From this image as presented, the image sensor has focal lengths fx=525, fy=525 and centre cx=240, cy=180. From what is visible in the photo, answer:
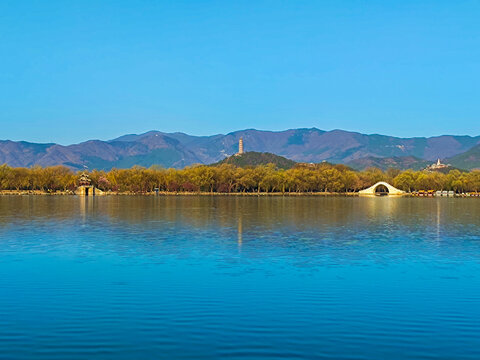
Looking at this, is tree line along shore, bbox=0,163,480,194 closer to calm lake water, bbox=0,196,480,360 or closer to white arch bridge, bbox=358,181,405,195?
white arch bridge, bbox=358,181,405,195

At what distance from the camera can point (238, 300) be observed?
51.8 ft

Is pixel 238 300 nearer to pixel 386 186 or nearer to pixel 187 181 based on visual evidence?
pixel 187 181

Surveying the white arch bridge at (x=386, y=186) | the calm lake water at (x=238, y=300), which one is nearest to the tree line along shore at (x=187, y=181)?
the white arch bridge at (x=386, y=186)

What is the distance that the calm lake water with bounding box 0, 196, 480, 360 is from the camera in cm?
1150

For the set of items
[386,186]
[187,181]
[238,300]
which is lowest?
[238,300]

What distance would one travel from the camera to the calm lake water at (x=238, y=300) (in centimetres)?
1150

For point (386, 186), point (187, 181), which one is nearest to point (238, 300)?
point (187, 181)

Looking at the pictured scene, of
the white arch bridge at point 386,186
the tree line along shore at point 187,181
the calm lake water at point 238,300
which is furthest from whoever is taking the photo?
the white arch bridge at point 386,186

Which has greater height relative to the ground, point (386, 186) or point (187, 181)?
point (187, 181)

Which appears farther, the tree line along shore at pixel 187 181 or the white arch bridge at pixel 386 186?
the white arch bridge at pixel 386 186

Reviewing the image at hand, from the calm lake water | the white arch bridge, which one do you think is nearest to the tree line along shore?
the white arch bridge

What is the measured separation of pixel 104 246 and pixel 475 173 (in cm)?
19411

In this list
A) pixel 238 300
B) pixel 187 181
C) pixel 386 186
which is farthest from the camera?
pixel 386 186

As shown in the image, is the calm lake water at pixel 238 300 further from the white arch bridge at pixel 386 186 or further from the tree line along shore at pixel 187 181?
the white arch bridge at pixel 386 186
